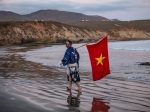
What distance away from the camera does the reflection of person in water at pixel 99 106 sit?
29.9 feet

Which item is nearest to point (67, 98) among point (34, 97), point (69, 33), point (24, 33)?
point (34, 97)

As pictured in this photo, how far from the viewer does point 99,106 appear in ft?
31.6

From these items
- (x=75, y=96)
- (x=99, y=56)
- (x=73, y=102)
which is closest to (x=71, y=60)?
(x=99, y=56)

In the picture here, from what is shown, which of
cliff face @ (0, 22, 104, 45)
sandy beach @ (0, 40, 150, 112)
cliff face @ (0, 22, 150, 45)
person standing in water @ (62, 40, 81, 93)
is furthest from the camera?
cliff face @ (0, 22, 150, 45)

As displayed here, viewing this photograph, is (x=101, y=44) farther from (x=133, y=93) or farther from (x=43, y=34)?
(x=43, y=34)

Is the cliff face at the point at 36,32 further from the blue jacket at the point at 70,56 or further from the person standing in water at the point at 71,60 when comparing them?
the blue jacket at the point at 70,56

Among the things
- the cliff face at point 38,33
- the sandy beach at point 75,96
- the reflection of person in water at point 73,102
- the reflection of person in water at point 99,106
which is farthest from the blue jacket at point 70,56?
the cliff face at point 38,33

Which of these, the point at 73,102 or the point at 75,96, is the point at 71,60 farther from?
the point at 73,102

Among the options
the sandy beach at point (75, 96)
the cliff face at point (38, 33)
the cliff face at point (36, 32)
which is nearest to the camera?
the sandy beach at point (75, 96)

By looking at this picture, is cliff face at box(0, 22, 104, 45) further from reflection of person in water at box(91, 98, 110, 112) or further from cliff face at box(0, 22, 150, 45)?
reflection of person in water at box(91, 98, 110, 112)

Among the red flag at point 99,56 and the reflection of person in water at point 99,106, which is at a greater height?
the red flag at point 99,56

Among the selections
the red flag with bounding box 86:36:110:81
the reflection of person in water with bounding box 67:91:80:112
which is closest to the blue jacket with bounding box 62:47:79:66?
the red flag with bounding box 86:36:110:81

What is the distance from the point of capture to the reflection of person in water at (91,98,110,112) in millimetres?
9125

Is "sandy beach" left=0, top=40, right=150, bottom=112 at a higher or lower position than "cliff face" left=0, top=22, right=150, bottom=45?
lower
